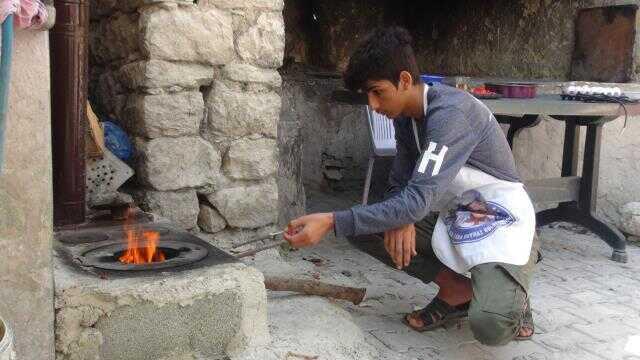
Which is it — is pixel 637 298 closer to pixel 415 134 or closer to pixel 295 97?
pixel 415 134

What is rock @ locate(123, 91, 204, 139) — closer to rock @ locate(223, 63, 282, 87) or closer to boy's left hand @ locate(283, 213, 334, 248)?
rock @ locate(223, 63, 282, 87)

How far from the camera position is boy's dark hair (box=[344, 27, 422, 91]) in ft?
7.09

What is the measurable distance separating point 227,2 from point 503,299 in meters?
1.84

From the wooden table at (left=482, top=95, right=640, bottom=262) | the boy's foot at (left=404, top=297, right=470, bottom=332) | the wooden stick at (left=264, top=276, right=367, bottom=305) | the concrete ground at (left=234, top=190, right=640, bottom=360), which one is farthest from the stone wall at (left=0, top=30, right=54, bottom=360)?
the wooden table at (left=482, top=95, right=640, bottom=262)

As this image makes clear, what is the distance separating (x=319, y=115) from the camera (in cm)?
606

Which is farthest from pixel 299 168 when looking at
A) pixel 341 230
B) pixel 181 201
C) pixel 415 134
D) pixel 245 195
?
pixel 341 230

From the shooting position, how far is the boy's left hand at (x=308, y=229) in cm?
207

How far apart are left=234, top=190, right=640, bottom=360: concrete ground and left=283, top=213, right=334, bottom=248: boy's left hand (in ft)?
1.27

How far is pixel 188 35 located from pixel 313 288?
50.4 inches

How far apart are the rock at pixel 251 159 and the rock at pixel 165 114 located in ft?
0.78

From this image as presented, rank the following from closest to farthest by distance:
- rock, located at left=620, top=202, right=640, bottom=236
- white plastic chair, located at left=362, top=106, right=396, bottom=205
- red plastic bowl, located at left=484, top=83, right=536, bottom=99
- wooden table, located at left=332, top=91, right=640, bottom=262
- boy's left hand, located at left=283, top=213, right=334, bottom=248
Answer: boy's left hand, located at left=283, top=213, right=334, bottom=248 < red plastic bowl, located at left=484, top=83, right=536, bottom=99 < wooden table, located at left=332, top=91, right=640, bottom=262 < rock, located at left=620, top=202, right=640, bottom=236 < white plastic chair, located at left=362, top=106, right=396, bottom=205

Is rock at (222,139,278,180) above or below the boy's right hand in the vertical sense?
above

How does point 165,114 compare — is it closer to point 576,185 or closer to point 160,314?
point 160,314

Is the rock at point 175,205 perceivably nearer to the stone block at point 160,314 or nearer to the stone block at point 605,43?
the stone block at point 160,314
